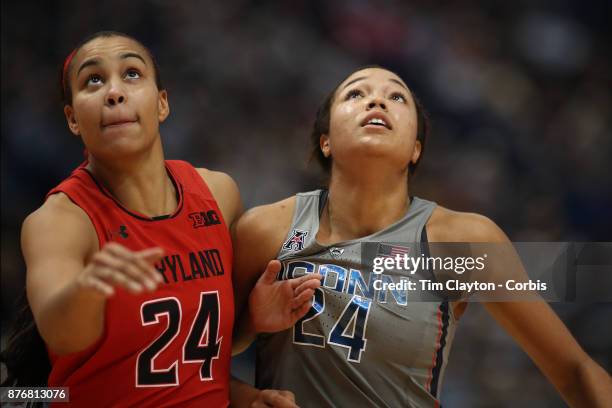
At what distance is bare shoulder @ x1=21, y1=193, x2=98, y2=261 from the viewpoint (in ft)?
5.75

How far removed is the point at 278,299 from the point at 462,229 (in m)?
0.60

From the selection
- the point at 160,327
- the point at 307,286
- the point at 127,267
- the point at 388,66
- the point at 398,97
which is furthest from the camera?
the point at 388,66

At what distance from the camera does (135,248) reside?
192 cm

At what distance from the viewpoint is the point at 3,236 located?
357cm

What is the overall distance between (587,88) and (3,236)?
3.16 m

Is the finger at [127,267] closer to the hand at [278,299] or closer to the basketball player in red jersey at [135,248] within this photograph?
the basketball player in red jersey at [135,248]

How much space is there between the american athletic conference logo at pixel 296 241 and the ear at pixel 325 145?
339mm

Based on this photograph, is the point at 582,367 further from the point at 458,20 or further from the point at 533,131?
the point at 458,20

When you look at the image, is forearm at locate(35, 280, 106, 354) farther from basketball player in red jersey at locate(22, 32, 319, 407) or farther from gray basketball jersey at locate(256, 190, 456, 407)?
gray basketball jersey at locate(256, 190, 456, 407)

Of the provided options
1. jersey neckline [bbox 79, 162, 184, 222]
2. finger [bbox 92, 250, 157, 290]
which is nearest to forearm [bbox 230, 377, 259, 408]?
jersey neckline [bbox 79, 162, 184, 222]

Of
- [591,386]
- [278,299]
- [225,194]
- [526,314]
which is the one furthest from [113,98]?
[591,386]

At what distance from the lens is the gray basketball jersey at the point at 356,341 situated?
2096 millimetres

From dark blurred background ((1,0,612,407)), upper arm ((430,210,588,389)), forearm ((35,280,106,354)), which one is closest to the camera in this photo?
forearm ((35,280,106,354))

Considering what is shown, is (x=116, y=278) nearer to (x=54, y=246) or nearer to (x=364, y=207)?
(x=54, y=246)
